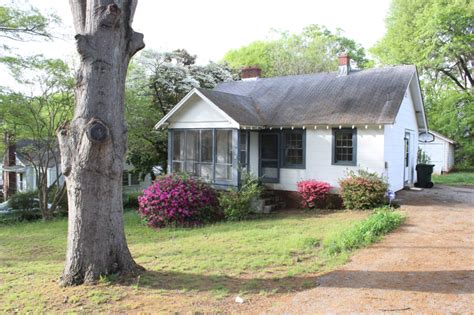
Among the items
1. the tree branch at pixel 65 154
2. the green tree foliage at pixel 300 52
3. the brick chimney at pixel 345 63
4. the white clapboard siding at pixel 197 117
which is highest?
the green tree foliage at pixel 300 52

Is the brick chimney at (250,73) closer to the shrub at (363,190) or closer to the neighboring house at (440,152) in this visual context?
the shrub at (363,190)

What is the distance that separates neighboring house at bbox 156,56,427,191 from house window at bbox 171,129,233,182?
41 mm

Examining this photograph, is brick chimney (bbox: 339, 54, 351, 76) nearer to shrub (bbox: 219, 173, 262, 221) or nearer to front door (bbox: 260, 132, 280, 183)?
front door (bbox: 260, 132, 280, 183)

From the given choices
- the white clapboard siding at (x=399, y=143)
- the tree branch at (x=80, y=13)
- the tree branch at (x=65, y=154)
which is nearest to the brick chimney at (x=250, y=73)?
the white clapboard siding at (x=399, y=143)

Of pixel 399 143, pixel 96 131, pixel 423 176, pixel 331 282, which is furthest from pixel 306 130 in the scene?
pixel 96 131

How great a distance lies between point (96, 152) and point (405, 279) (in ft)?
16.1

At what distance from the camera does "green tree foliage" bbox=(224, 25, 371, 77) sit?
4050 centimetres

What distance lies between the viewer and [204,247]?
8.88 metres

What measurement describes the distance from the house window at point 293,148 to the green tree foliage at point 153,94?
7279 mm

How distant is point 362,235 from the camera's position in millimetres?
8461

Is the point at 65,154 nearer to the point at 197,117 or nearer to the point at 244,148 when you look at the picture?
the point at 197,117

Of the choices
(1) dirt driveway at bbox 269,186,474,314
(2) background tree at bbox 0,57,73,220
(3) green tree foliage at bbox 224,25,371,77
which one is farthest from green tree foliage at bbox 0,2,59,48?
(3) green tree foliage at bbox 224,25,371,77

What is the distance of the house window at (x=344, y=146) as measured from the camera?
14203mm

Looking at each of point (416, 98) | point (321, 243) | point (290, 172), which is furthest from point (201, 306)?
point (416, 98)
